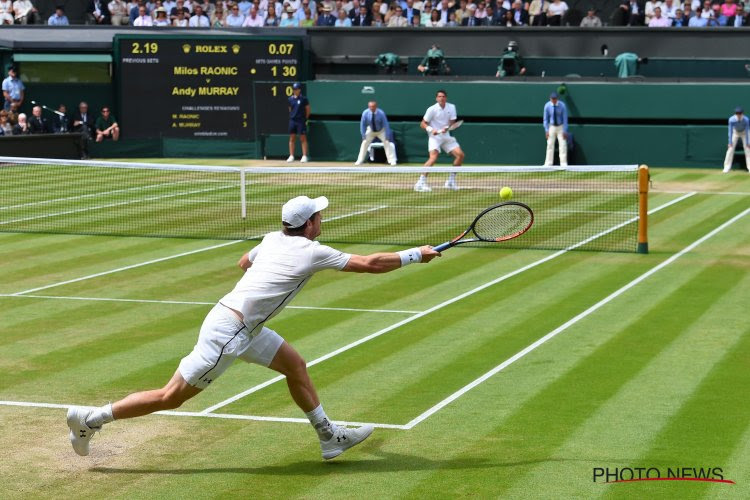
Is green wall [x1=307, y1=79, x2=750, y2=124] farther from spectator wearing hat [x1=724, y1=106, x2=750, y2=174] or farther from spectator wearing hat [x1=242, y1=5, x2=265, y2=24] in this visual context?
spectator wearing hat [x1=242, y1=5, x2=265, y2=24]

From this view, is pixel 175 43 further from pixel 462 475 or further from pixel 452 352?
pixel 462 475

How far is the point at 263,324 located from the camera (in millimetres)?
8547

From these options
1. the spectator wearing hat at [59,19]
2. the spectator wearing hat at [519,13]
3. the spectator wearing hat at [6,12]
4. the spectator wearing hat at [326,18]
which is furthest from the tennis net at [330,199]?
the spectator wearing hat at [6,12]

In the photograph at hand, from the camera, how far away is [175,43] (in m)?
38.0

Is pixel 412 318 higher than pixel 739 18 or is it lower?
lower

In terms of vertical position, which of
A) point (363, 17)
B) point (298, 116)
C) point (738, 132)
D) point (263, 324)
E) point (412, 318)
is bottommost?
point (412, 318)

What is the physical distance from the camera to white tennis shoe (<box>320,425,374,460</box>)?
8.79 m

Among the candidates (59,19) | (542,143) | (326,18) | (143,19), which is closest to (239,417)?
(542,143)

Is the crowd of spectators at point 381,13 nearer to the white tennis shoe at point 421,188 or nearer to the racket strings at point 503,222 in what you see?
the white tennis shoe at point 421,188

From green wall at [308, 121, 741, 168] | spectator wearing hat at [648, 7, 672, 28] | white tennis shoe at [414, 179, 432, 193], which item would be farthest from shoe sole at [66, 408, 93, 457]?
spectator wearing hat at [648, 7, 672, 28]

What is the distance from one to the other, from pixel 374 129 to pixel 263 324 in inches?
1044

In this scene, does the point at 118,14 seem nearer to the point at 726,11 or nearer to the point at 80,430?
the point at 726,11

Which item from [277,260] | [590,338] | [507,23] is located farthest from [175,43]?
[277,260]

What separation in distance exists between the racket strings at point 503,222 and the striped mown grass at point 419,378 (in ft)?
4.57
